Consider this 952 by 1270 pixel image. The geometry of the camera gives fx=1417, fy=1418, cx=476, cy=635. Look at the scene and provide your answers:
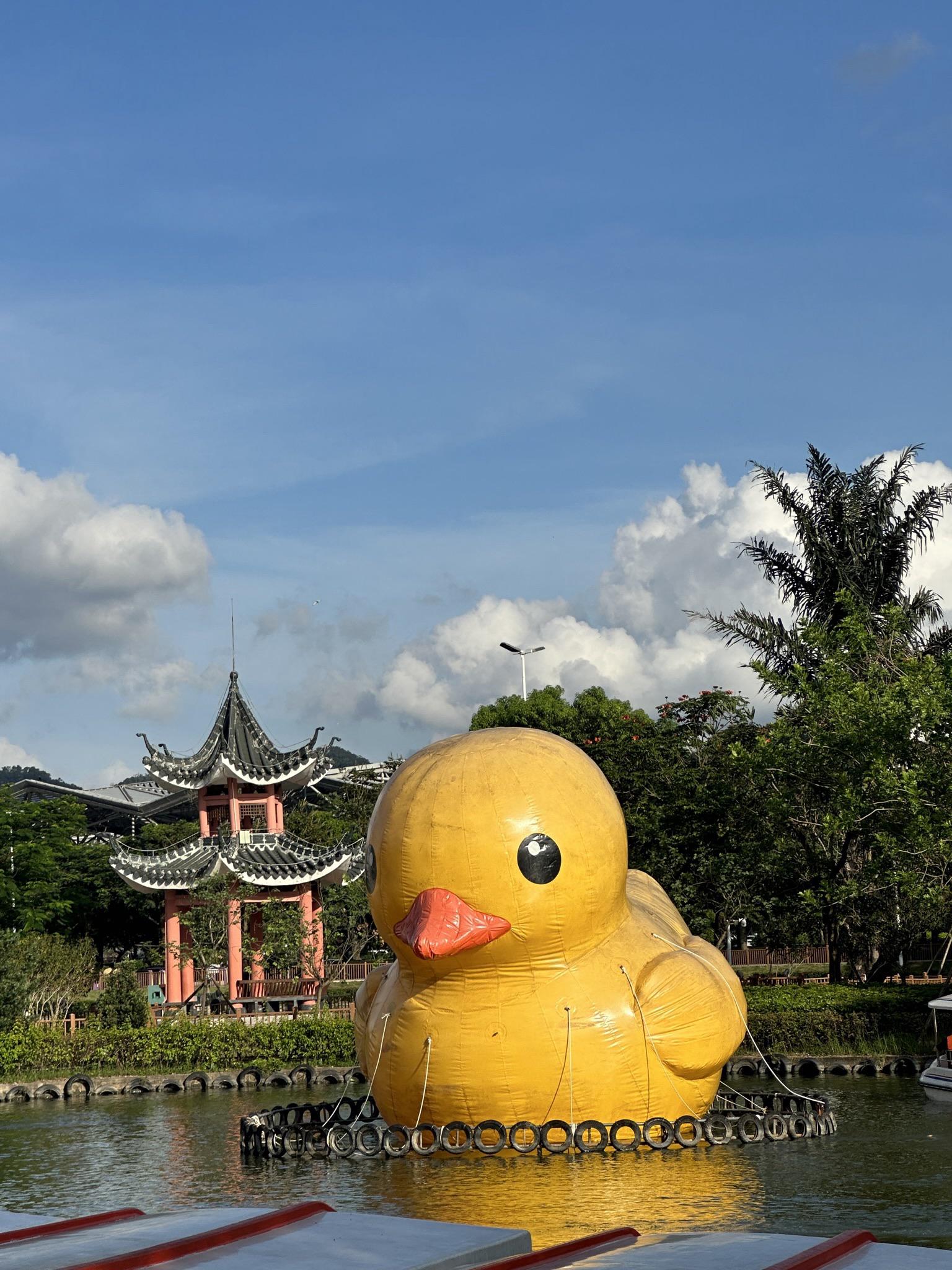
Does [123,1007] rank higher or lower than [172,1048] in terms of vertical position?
higher

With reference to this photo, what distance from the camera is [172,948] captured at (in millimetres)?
35812

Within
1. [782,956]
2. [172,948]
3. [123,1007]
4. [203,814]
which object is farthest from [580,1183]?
[782,956]

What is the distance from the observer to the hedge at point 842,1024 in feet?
75.9

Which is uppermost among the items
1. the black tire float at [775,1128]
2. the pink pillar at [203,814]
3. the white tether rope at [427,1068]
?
the pink pillar at [203,814]

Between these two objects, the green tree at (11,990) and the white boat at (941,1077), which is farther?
the green tree at (11,990)

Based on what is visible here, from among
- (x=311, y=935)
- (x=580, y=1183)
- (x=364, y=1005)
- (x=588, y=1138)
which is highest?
(x=311, y=935)

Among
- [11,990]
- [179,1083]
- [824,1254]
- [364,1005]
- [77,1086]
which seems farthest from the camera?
[11,990]

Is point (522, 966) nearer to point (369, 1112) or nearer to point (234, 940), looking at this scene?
point (369, 1112)

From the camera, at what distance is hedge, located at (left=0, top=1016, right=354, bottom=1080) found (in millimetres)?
25234

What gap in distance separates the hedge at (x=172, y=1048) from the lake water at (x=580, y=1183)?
24.8 feet

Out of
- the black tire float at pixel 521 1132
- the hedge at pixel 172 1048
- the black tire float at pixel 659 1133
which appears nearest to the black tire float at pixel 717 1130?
the black tire float at pixel 521 1132

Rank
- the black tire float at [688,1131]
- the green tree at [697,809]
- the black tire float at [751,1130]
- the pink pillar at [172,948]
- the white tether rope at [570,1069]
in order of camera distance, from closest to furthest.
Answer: the white tether rope at [570,1069], the black tire float at [688,1131], the black tire float at [751,1130], the green tree at [697,809], the pink pillar at [172,948]

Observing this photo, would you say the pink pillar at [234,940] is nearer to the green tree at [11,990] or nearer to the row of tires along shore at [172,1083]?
the green tree at [11,990]

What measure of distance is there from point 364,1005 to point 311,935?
20.9 m
